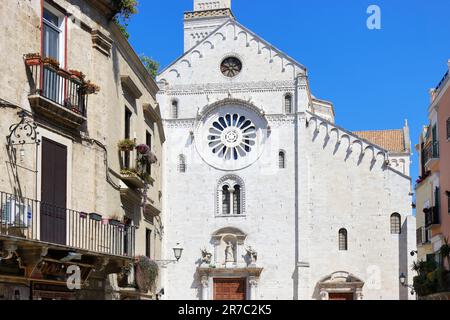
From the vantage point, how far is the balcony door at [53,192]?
13898 millimetres

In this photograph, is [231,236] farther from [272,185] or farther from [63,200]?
[63,200]

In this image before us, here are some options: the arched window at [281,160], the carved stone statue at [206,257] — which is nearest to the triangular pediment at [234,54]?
the arched window at [281,160]

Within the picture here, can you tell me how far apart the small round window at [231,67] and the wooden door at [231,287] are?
498 inches

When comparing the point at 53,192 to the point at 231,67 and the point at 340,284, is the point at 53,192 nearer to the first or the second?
the point at 340,284

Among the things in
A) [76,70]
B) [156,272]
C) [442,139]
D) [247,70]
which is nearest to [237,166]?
[247,70]

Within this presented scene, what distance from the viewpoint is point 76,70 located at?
52.4 ft

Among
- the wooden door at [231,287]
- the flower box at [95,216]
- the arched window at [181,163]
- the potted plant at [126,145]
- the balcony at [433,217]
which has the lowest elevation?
the wooden door at [231,287]

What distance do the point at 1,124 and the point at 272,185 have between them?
110ft

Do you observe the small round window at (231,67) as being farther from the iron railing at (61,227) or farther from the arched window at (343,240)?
the iron railing at (61,227)

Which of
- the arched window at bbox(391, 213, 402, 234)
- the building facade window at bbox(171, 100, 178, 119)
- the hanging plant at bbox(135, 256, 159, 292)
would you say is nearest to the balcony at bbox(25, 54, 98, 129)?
the hanging plant at bbox(135, 256, 159, 292)

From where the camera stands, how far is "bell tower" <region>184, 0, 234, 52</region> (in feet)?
208

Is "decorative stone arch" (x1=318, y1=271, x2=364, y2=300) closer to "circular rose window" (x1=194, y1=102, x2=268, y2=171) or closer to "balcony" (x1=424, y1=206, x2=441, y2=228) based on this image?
"circular rose window" (x1=194, y1=102, x2=268, y2=171)

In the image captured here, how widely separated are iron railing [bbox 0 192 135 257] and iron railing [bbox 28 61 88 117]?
7.09 ft

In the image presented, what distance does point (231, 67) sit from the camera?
1855 inches
